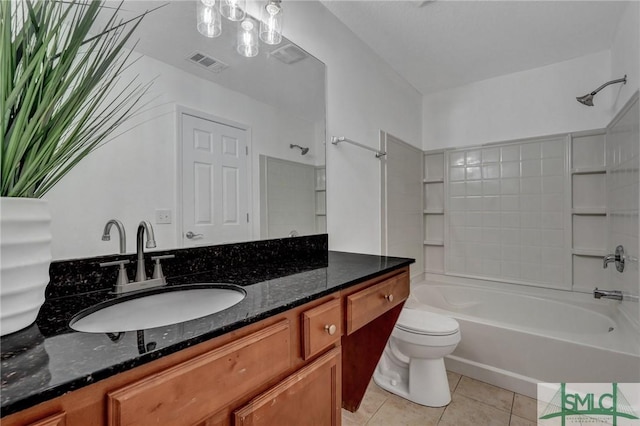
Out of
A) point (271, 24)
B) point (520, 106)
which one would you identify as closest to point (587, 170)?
point (520, 106)

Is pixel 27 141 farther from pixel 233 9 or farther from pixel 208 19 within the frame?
pixel 233 9

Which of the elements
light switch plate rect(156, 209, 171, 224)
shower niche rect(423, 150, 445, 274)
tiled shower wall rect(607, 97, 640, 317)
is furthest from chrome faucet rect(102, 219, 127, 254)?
shower niche rect(423, 150, 445, 274)

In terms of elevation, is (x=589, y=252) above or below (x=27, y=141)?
below

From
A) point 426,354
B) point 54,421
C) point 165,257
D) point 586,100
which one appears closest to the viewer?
point 54,421

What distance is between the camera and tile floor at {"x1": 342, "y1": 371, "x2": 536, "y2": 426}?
158cm

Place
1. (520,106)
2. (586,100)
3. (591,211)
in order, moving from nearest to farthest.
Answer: (586,100) < (591,211) < (520,106)

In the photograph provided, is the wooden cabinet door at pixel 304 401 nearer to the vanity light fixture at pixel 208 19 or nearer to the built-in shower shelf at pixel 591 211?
the vanity light fixture at pixel 208 19

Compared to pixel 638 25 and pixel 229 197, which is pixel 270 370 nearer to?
pixel 229 197

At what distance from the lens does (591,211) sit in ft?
7.67

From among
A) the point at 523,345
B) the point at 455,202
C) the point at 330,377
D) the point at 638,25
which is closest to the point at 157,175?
the point at 330,377

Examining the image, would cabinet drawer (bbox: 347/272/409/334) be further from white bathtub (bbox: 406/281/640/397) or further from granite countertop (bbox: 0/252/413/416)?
white bathtub (bbox: 406/281/640/397)

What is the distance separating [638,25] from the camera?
158cm

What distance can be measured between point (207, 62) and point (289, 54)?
52 centimetres

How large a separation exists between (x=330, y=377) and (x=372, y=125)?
5.85 feet
